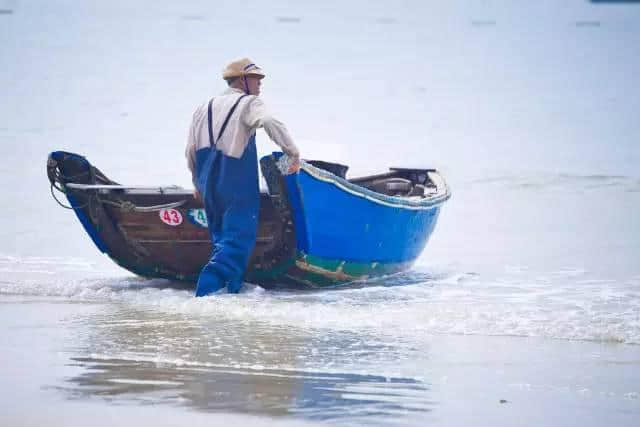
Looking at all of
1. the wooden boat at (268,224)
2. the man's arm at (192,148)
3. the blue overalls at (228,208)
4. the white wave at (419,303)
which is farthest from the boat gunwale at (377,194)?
the man's arm at (192,148)

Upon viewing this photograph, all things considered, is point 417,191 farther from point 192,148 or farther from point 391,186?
point 192,148

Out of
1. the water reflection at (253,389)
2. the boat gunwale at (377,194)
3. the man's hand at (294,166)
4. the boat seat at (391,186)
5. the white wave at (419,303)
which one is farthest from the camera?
the boat seat at (391,186)

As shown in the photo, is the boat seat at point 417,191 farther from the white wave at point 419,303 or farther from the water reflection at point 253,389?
the water reflection at point 253,389

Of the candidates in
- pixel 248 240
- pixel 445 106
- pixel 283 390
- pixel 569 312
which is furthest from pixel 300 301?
pixel 445 106

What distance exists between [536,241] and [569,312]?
591 cm

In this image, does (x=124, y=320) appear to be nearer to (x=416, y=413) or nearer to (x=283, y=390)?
(x=283, y=390)

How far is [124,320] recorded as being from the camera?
741cm

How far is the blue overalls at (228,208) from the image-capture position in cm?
820

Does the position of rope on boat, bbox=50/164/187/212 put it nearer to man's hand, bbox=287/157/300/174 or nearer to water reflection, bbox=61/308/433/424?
man's hand, bbox=287/157/300/174

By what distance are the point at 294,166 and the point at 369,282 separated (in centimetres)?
196

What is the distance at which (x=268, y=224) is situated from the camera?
8.80 m

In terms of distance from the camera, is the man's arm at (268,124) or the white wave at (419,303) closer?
the white wave at (419,303)

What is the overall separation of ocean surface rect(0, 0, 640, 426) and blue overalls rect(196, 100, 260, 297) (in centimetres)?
28

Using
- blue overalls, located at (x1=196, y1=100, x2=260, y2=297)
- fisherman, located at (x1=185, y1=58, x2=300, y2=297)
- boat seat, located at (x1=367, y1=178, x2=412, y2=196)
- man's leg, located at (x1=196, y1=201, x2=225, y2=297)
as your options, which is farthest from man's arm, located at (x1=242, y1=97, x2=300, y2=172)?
boat seat, located at (x1=367, y1=178, x2=412, y2=196)
